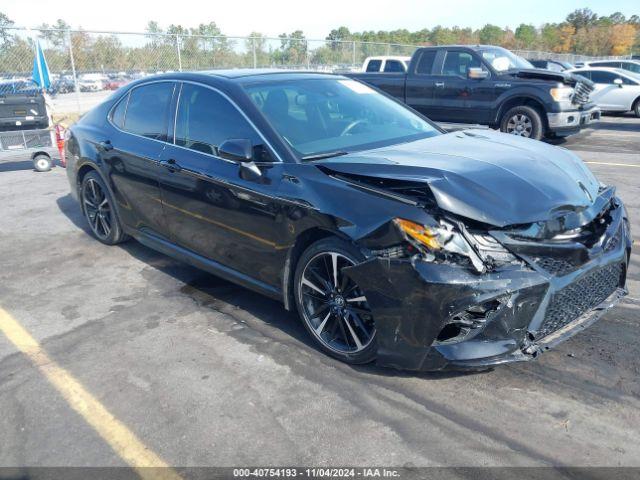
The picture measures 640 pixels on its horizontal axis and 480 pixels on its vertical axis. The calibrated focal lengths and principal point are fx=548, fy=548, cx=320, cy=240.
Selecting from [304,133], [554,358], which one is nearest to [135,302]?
[304,133]

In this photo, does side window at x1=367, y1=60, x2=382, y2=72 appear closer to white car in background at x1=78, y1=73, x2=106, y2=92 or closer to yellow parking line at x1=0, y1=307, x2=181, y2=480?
white car in background at x1=78, y1=73, x2=106, y2=92

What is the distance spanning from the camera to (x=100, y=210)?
576cm

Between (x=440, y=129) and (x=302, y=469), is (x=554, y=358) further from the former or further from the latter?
(x=440, y=129)

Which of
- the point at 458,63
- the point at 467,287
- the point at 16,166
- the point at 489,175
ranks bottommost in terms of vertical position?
the point at 16,166

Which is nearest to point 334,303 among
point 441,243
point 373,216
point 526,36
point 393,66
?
point 373,216

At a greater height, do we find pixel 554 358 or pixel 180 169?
pixel 180 169

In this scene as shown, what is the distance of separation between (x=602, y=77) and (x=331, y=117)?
53.6 ft

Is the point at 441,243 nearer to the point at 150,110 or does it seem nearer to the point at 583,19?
the point at 150,110

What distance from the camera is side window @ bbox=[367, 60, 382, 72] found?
56.0 feet

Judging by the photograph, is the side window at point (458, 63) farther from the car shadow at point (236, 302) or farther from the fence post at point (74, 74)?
the fence post at point (74, 74)

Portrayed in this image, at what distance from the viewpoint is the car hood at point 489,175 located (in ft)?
9.83

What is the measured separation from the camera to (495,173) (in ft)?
10.8

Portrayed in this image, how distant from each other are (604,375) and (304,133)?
2.45 metres

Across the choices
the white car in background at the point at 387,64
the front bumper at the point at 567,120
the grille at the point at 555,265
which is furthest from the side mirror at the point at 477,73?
the grille at the point at 555,265
